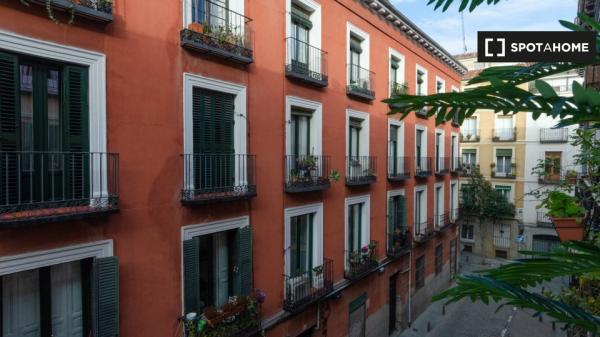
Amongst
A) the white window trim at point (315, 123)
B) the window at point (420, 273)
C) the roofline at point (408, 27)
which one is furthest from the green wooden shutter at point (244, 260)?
the window at point (420, 273)

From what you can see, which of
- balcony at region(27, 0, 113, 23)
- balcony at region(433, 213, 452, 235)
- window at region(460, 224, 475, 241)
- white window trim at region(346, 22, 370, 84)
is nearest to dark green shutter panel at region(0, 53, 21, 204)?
balcony at region(27, 0, 113, 23)

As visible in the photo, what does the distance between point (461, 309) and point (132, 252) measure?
18.3 meters

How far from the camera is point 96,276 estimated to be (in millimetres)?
6281

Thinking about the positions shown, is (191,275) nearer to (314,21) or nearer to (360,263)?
(360,263)

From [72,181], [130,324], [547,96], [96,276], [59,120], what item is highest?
[59,120]

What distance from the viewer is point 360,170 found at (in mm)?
13758

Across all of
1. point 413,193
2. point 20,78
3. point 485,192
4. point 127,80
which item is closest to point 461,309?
point 413,193

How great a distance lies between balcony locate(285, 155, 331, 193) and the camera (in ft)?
33.7

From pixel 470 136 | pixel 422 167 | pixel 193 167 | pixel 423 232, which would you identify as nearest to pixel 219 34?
pixel 193 167

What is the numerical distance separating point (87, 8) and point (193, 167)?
Result: 340 cm

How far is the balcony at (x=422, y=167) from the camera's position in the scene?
17967mm

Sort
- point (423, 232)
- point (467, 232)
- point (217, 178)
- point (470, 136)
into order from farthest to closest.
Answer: point (467, 232), point (470, 136), point (423, 232), point (217, 178)

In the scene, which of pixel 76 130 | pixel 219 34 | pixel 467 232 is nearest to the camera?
pixel 76 130

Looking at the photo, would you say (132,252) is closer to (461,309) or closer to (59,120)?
(59,120)
